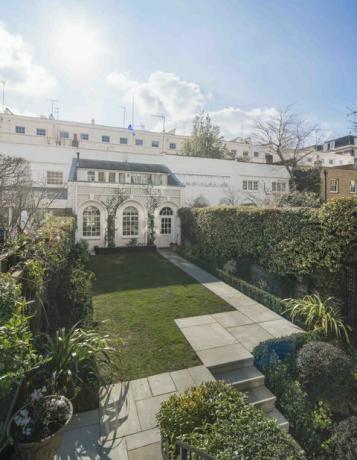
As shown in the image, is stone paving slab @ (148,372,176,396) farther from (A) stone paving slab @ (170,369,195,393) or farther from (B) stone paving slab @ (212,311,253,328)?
(B) stone paving slab @ (212,311,253,328)

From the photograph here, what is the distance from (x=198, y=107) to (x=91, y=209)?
29450 millimetres

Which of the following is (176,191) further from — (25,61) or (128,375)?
(128,375)

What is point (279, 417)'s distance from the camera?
15.5 ft

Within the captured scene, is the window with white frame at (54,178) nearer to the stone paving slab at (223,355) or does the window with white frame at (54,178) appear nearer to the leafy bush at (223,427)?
the stone paving slab at (223,355)

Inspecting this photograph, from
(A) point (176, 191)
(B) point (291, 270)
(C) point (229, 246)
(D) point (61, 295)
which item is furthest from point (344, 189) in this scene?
(D) point (61, 295)

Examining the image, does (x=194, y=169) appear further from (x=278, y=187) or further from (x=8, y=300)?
(x=8, y=300)

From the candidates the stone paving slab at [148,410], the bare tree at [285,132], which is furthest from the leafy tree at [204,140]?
the stone paving slab at [148,410]

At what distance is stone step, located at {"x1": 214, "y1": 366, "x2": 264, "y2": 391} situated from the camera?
5.22 m

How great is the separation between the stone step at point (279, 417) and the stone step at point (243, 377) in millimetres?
554

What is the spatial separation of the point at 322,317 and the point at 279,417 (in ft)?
10.7

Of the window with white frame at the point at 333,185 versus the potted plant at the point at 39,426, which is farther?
the window with white frame at the point at 333,185

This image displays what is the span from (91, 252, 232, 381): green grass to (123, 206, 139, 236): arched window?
5.76 metres

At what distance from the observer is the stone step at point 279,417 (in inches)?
179

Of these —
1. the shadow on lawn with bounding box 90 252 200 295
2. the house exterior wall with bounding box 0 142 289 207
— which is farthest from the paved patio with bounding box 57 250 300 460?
the house exterior wall with bounding box 0 142 289 207
